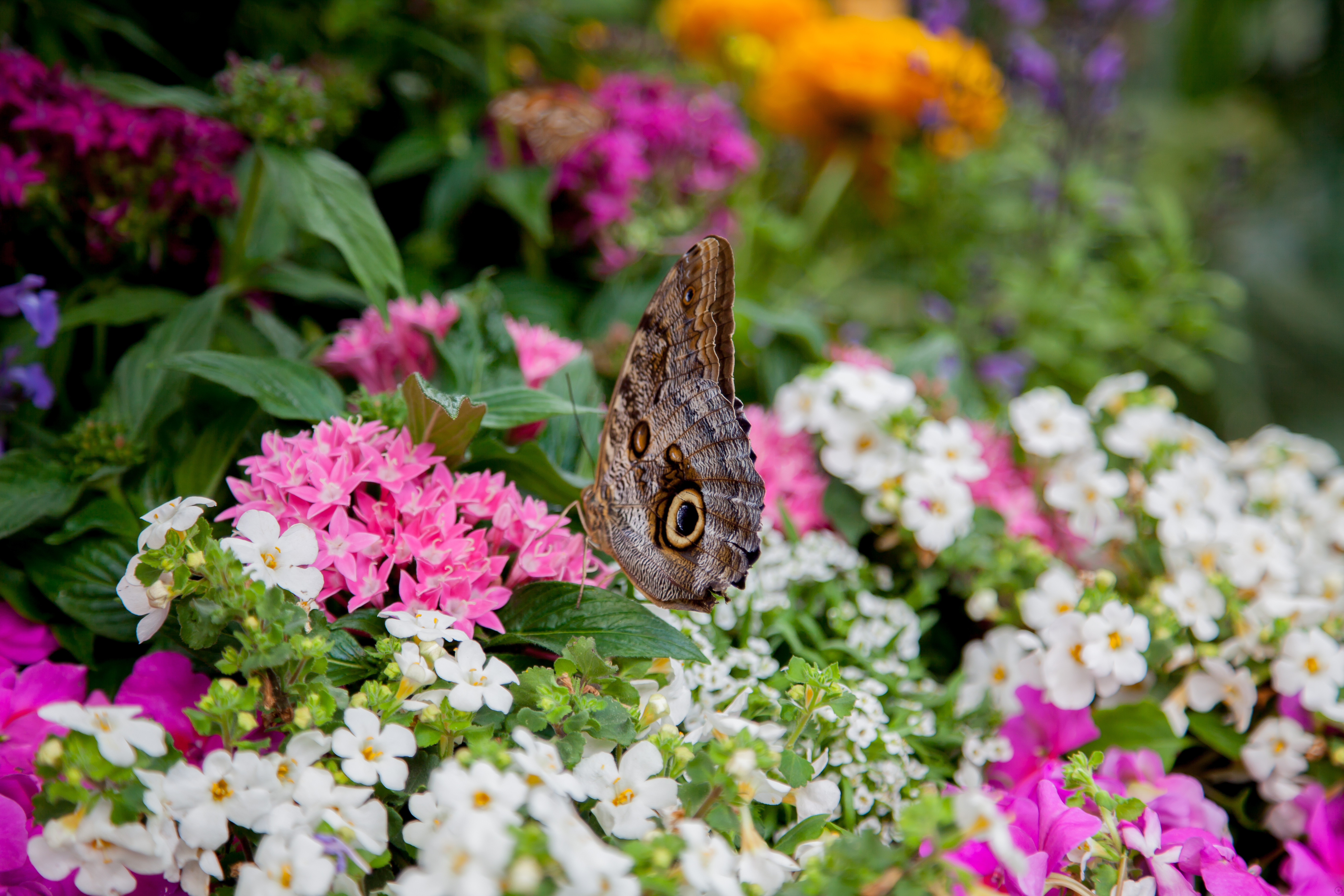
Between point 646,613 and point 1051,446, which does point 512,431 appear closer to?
point 646,613

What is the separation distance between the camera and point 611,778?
2.00 ft

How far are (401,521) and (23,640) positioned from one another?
416mm

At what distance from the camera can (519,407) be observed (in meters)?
0.81

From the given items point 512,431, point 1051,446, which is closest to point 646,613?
point 512,431

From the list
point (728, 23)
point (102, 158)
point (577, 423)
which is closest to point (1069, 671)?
point (577, 423)

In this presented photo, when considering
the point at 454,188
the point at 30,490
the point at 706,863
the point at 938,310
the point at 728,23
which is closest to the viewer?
the point at 706,863

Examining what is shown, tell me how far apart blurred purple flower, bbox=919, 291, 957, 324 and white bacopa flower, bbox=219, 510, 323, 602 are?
4.23 feet

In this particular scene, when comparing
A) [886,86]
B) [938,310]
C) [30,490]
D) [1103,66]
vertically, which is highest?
[1103,66]

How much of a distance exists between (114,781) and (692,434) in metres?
0.49

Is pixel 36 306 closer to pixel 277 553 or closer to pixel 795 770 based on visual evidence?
pixel 277 553

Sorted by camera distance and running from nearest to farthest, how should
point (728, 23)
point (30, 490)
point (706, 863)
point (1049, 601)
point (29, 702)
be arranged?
1. point (706, 863)
2. point (29, 702)
3. point (30, 490)
4. point (1049, 601)
5. point (728, 23)

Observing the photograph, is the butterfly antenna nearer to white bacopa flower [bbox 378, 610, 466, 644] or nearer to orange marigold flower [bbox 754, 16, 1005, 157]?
white bacopa flower [bbox 378, 610, 466, 644]

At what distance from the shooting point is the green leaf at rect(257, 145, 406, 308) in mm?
857

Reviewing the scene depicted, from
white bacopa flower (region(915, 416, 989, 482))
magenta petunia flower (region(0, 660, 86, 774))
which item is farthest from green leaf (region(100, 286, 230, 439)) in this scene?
white bacopa flower (region(915, 416, 989, 482))
